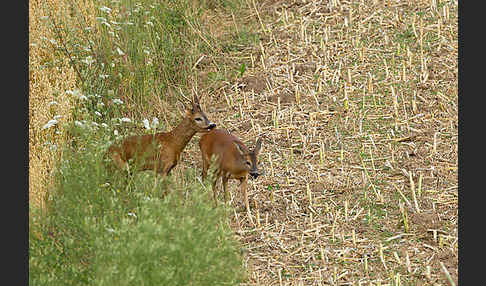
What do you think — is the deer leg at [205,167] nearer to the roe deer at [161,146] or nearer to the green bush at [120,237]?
the roe deer at [161,146]

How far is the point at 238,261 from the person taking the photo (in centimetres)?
646

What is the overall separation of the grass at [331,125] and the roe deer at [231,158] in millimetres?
371

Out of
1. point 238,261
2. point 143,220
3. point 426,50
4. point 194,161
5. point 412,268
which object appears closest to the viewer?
point 143,220

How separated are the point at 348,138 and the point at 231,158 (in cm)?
167

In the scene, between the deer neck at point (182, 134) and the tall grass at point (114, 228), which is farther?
the deer neck at point (182, 134)

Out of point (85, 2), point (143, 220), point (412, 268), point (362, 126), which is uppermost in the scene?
point (85, 2)

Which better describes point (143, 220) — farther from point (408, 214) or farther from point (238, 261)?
point (408, 214)

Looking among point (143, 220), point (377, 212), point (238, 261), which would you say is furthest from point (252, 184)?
point (143, 220)

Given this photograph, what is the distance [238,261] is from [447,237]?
2484 mm

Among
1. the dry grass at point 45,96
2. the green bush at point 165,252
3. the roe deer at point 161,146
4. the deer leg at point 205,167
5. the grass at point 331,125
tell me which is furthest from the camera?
the deer leg at point 205,167

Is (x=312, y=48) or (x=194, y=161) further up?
(x=312, y=48)

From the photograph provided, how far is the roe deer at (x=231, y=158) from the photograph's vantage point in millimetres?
8648

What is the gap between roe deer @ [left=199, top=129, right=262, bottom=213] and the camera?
8648 mm

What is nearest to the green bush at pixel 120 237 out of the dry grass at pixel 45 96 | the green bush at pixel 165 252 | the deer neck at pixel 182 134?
the green bush at pixel 165 252
